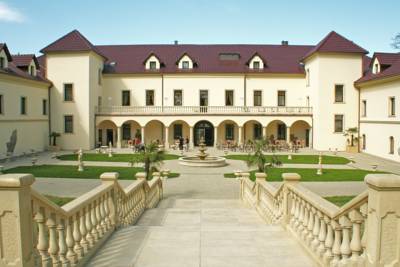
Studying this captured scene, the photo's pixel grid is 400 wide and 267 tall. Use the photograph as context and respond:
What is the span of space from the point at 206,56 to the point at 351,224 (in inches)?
1564

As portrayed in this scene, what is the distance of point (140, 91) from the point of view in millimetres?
40906

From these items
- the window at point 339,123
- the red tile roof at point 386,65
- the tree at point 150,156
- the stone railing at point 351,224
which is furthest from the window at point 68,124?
the stone railing at point 351,224

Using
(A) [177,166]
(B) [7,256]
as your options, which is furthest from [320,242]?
(A) [177,166]

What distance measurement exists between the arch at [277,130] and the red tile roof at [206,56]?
5346mm

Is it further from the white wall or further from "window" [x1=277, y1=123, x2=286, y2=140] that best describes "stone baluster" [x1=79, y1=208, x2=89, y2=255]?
"window" [x1=277, y1=123, x2=286, y2=140]

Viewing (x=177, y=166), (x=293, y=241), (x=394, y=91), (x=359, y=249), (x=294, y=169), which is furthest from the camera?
(x=394, y=91)

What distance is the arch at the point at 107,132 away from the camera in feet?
130

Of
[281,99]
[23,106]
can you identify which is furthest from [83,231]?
[281,99]

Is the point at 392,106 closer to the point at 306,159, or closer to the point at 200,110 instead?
the point at 306,159

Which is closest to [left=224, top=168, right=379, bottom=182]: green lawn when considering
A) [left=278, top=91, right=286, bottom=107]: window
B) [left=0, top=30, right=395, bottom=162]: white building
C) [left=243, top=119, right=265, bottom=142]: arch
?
[left=0, top=30, right=395, bottom=162]: white building

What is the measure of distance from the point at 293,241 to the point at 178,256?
→ 1.99m

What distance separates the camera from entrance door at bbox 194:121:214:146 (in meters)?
40.8

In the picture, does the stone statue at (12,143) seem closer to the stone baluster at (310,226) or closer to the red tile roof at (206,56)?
the red tile roof at (206,56)

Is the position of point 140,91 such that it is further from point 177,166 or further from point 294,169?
point 294,169
